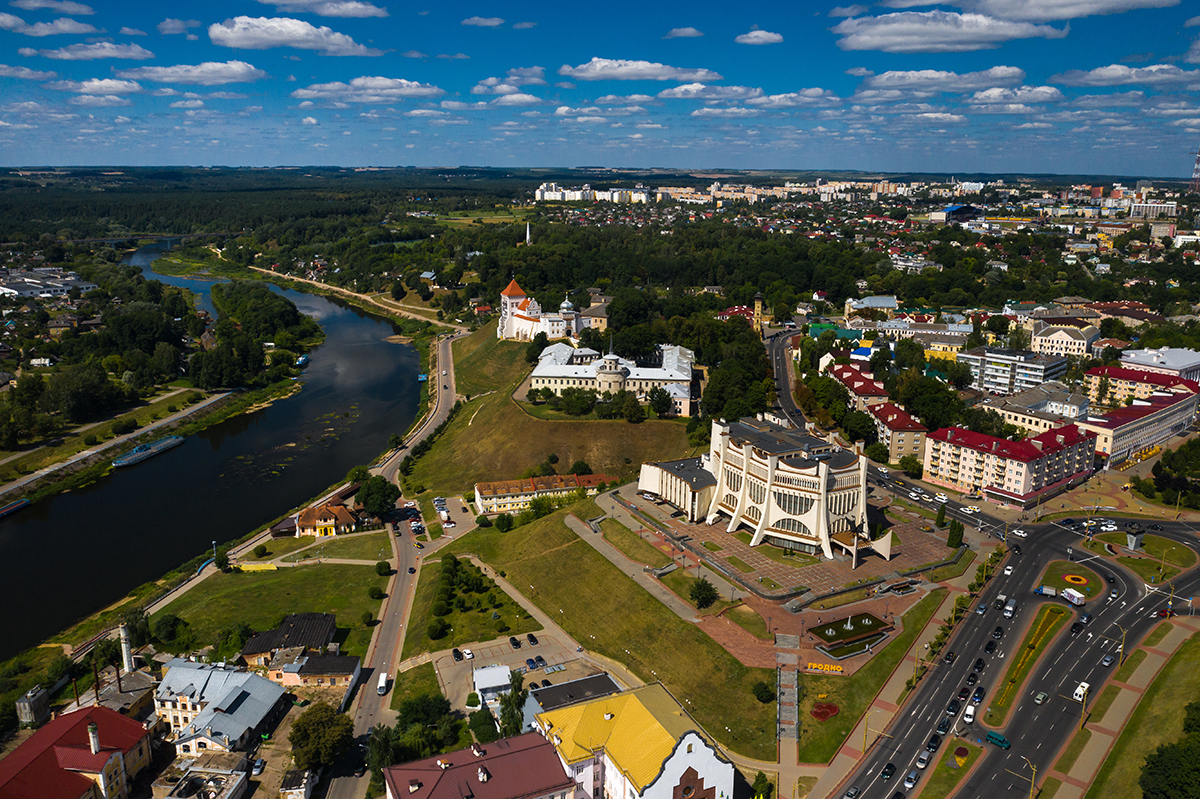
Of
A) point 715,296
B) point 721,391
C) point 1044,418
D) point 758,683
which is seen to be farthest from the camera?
point 715,296

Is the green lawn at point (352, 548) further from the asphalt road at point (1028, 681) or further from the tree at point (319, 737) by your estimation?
the asphalt road at point (1028, 681)

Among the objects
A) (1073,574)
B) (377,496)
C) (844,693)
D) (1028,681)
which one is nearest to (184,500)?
(377,496)

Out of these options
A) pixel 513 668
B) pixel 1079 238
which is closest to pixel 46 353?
pixel 513 668

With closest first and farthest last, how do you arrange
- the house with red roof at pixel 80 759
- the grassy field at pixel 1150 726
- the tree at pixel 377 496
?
1. the house with red roof at pixel 80 759
2. the grassy field at pixel 1150 726
3. the tree at pixel 377 496

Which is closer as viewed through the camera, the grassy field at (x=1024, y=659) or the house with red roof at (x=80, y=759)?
the house with red roof at (x=80, y=759)


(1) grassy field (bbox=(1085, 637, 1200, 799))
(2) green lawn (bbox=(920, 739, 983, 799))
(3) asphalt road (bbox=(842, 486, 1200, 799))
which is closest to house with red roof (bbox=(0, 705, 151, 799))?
(3) asphalt road (bbox=(842, 486, 1200, 799))

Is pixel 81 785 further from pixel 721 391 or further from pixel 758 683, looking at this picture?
pixel 721 391

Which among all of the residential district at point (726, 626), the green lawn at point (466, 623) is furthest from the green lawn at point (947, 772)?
the green lawn at point (466, 623)
